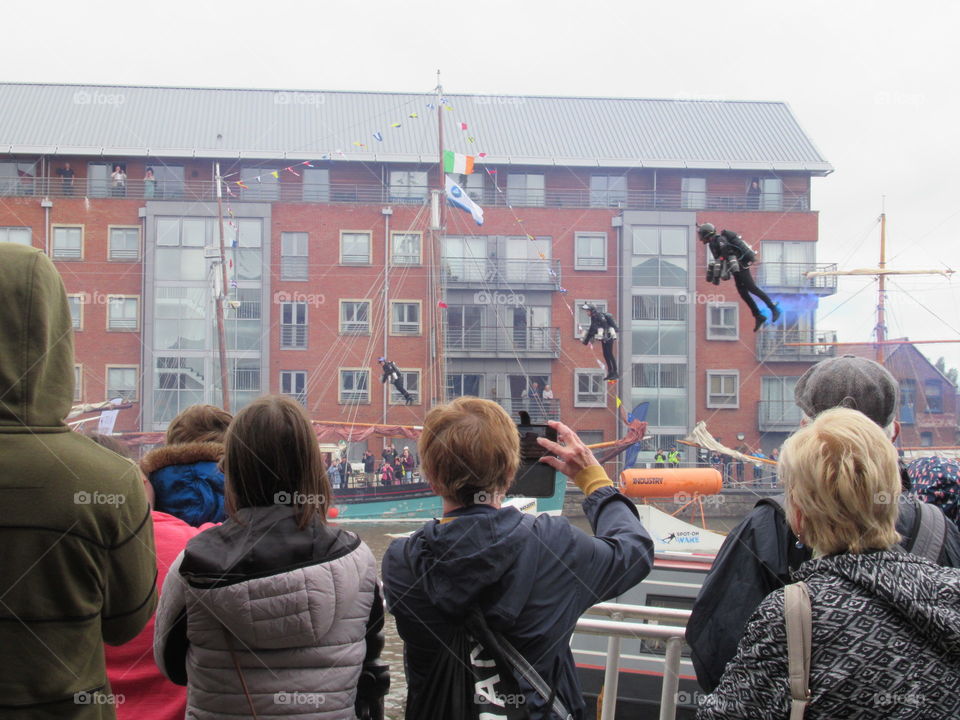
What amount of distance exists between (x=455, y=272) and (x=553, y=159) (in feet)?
4.19

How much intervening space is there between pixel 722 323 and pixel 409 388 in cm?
239

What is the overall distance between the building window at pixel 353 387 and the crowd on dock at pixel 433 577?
466cm

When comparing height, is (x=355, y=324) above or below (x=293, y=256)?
below

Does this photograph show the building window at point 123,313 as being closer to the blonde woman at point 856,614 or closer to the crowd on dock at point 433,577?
the crowd on dock at point 433,577

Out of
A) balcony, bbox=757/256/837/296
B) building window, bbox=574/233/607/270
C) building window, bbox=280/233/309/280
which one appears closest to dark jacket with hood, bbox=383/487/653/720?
balcony, bbox=757/256/837/296

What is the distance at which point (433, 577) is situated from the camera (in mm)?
801

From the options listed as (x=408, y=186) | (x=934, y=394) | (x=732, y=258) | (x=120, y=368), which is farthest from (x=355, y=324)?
(x=934, y=394)

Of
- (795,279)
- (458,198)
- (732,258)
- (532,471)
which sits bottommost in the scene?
(532,471)

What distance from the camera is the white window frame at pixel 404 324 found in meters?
6.20

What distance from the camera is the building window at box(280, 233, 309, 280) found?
246 inches

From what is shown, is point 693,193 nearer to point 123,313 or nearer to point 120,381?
point 123,313

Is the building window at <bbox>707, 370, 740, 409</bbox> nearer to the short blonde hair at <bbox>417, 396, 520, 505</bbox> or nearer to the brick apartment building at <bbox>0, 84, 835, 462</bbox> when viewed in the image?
the brick apartment building at <bbox>0, 84, 835, 462</bbox>

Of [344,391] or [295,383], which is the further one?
[295,383]

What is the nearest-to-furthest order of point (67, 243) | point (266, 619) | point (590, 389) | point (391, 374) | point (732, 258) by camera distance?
point (266, 619) → point (732, 258) → point (590, 389) → point (391, 374) → point (67, 243)
